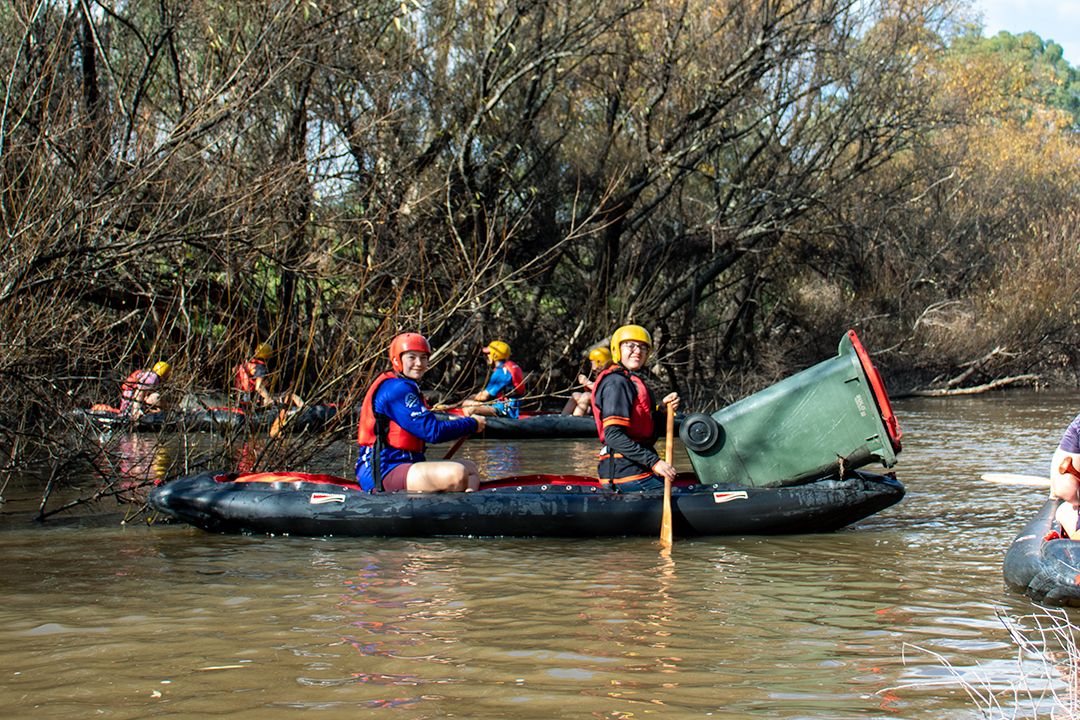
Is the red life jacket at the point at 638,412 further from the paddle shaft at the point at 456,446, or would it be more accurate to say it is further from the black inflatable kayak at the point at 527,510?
the paddle shaft at the point at 456,446

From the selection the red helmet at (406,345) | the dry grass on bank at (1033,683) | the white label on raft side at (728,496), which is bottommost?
the dry grass on bank at (1033,683)

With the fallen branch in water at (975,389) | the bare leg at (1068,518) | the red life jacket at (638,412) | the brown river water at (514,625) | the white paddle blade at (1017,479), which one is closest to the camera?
the brown river water at (514,625)

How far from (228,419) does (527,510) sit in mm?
2374

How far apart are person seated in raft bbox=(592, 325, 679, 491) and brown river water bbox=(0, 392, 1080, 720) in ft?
1.67

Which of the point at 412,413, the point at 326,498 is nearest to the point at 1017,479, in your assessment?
the point at 412,413

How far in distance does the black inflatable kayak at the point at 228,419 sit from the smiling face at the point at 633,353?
93.5 inches

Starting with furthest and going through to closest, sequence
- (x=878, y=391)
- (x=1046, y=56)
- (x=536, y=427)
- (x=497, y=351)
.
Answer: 1. (x=1046, y=56)
2. (x=497, y=351)
3. (x=536, y=427)
4. (x=878, y=391)

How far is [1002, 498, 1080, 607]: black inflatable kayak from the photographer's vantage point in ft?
19.7

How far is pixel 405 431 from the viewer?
8266 millimetres

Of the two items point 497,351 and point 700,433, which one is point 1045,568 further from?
point 497,351

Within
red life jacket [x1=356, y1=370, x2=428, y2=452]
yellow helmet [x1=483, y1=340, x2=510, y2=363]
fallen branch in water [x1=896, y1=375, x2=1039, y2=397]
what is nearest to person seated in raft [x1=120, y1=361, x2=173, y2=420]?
red life jacket [x1=356, y1=370, x2=428, y2=452]

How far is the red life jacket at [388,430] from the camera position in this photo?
8125mm

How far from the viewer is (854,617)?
5.87 meters

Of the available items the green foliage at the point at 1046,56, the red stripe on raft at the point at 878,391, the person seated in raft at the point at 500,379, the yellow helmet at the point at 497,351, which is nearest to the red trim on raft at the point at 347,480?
the red stripe on raft at the point at 878,391
